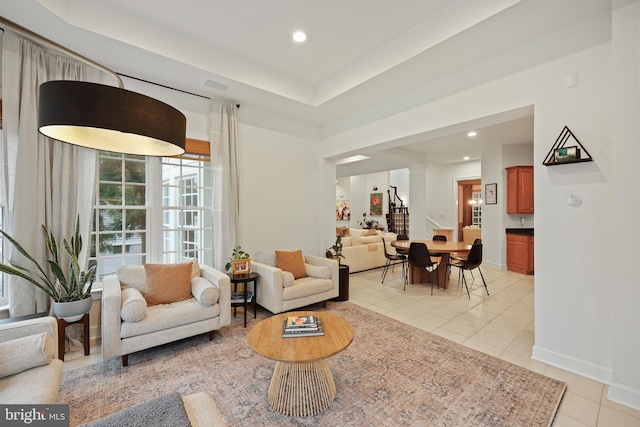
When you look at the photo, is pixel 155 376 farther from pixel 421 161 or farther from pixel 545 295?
pixel 421 161

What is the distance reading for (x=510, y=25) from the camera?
2490 mm

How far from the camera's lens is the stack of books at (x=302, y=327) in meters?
2.23

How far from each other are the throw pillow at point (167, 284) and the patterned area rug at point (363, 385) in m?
0.50

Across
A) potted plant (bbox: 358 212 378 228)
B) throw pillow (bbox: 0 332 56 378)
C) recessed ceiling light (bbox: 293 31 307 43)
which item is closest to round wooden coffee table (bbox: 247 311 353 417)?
throw pillow (bbox: 0 332 56 378)

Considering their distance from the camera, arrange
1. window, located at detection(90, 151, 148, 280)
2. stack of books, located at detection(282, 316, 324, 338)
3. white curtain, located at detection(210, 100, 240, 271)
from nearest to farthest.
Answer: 1. stack of books, located at detection(282, 316, 324, 338)
2. window, located at detection(90, 151, 148, 280)
3. white curtain, located at detection(210, 100, 240, 271)

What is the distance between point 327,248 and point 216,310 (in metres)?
2.74

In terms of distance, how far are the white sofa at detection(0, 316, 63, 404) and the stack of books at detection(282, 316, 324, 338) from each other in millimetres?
1397

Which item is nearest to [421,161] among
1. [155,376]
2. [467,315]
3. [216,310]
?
[467,315]

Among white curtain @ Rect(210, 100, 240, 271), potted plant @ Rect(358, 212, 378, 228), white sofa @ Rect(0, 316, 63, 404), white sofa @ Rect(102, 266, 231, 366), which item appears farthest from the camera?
potted plant @ Rect(358, 212, 378, 228)

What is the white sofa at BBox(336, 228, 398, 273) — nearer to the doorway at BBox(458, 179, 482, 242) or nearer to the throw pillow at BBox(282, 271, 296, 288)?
the throw pillow at BBox(282, 271, 296, 288)

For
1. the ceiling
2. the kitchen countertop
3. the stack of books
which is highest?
the ceiling
